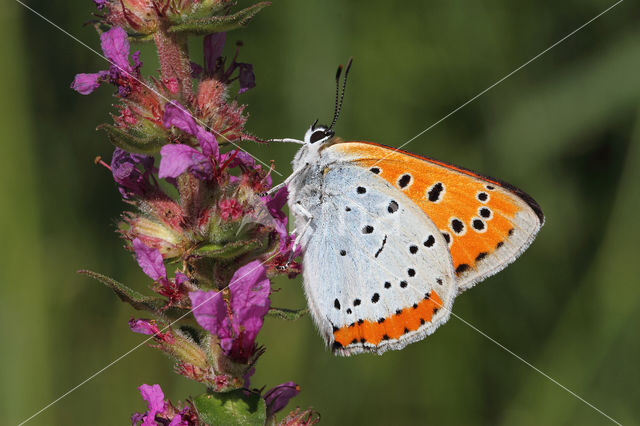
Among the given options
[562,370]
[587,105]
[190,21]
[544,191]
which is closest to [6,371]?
[190,21]

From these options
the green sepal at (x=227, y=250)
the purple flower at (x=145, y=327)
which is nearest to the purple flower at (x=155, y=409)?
the purple flower at (x=145, y=327)

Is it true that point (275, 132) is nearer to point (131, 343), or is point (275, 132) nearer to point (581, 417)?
point (131, 343)

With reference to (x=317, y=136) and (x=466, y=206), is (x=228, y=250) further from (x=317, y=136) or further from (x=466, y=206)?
(x=466, y=206)

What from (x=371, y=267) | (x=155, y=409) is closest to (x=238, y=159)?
(x=371, y=267)

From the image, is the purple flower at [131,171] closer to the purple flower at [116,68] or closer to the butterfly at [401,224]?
the purple flower at [116,68]

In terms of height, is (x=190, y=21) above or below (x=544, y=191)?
above

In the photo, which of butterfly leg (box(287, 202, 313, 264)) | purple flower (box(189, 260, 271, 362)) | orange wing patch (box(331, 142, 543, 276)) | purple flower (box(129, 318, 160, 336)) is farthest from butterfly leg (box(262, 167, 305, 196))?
purple flower (box(129, 318, 160, 336))
